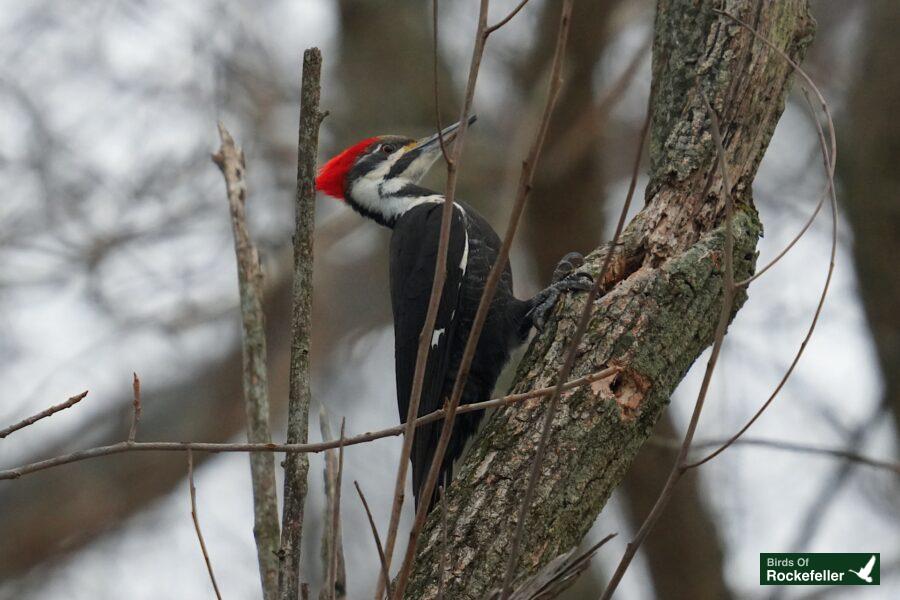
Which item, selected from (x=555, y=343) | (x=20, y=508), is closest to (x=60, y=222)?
(x=20, y=508)

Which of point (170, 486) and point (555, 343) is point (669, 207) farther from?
point (170, 486)

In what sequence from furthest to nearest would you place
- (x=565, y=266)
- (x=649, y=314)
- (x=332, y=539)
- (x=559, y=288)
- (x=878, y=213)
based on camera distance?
(x=878, y=213), (x=565, y=266), (x=559, y=288), (x=649, y=314), (x=332, y=539)

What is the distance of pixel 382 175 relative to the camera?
3.98 m

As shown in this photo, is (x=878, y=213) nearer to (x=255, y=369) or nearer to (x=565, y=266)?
(x=565, y=266)

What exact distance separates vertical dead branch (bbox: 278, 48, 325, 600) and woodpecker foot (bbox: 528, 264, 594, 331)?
0.92 m

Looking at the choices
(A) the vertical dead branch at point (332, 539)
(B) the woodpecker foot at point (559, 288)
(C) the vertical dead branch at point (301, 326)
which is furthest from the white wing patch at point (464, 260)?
(C) the vertical dead branch at point (301, 326)

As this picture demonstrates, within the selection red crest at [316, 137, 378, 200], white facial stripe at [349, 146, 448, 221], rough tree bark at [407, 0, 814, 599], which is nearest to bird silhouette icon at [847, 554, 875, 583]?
rough tree bark at [407, 0, 814, 599]

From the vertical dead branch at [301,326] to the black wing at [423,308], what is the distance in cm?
118

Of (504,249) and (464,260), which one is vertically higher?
(464,260)

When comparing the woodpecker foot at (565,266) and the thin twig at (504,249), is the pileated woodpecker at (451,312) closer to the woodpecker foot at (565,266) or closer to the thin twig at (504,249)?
the woodpecker foot at (565,266)

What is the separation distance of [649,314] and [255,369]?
3.30ft

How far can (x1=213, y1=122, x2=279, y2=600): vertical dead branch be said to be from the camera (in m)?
2.28

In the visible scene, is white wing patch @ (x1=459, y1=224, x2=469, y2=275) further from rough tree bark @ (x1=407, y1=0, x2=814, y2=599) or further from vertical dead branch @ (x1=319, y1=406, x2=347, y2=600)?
vertical dead branch @ (x1=319, y1=406, x2=347, y2=600)

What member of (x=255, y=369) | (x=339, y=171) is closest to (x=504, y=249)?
(x=255, y=369)
